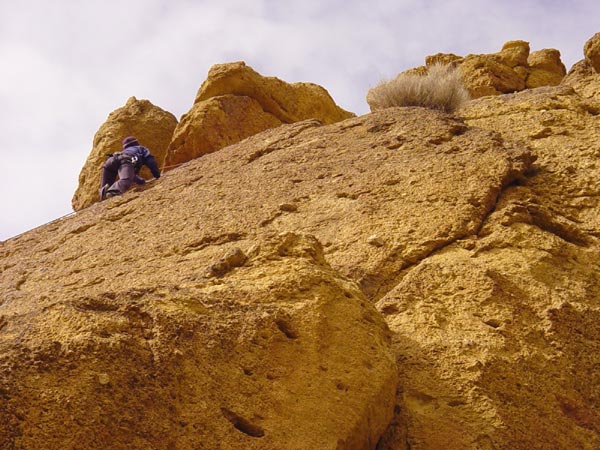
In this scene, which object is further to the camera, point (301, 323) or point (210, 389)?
point (301, 323)

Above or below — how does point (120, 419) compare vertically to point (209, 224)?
below

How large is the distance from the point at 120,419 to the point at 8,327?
812 millimetres

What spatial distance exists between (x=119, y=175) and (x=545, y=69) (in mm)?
9857

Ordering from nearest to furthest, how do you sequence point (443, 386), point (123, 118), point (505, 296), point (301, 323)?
point (301, 323)
point (443, 386)
point (505, 296)
point (123, 118)

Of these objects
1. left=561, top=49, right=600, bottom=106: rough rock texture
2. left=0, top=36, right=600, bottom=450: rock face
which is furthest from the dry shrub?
left=561, top=49, right=600, bottom=106: rough rock texture

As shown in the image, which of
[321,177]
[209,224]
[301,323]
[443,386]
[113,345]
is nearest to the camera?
[113,345]

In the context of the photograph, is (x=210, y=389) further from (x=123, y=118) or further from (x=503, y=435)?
(x=123, y=118)

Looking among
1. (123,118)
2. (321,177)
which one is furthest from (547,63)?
(321,177)

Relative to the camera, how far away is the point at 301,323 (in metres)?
4.29

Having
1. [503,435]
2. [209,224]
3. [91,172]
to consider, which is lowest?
[503,435]

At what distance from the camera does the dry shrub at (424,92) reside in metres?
9.97

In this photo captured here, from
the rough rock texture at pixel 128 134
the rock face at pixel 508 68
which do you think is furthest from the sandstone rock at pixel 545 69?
the rough rock texture at pixel 128 134

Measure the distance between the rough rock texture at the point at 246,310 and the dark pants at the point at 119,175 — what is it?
2.71 metres

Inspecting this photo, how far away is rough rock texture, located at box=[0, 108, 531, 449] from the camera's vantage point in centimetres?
354
